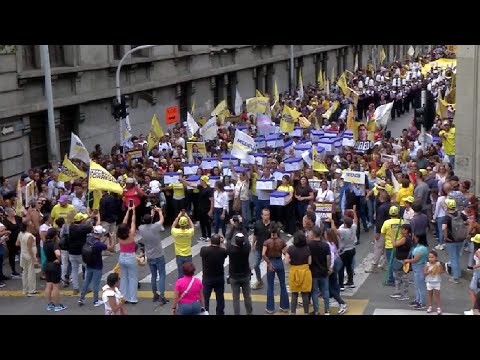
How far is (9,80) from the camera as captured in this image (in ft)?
68.3

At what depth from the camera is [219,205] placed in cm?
1538

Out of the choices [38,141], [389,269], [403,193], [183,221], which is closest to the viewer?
[183,221]

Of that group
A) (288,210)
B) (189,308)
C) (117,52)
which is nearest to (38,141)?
(117,52)

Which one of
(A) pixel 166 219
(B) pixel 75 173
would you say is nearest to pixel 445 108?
(A) pixel 166 219

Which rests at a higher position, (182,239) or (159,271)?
(182,239)

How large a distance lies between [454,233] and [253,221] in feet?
16.7

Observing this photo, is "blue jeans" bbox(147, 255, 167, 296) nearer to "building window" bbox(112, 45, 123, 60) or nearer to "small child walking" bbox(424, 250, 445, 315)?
"small child walking" bbox(424, 250, 445, 315)

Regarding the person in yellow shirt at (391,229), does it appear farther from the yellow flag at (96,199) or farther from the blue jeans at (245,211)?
the yellow flag at (96,199)

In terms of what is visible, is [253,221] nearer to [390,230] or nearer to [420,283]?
[390,230]

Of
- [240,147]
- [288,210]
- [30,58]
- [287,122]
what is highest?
[30,58]

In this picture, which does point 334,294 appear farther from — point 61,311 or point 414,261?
point 61,311

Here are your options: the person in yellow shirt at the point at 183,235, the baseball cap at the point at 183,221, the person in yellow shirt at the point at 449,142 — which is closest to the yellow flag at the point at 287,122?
the person in yellow shirt at the point at 449,142

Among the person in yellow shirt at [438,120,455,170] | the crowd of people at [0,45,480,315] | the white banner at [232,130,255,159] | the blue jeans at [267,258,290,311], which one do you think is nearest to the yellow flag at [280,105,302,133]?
the crowd of people at [0,45,480,315]

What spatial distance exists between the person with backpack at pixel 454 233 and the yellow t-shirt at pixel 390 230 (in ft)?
3.21
